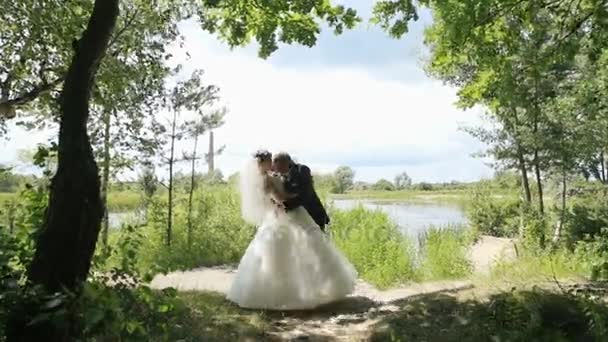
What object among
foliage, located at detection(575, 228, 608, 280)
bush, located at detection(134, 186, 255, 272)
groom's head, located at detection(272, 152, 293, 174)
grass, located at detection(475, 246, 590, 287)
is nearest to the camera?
grass, located at detection(475, 246, 590, 287)

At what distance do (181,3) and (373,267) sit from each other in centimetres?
582

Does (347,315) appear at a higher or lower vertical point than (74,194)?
lower

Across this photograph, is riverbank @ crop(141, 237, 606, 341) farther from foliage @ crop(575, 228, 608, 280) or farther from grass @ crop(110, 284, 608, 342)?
foliage @ crop(575, 228, 608, 280)

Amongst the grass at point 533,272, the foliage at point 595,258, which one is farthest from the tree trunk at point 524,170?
the grass at point 533,272

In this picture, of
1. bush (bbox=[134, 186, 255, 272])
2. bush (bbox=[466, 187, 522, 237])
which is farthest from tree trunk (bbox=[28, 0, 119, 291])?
bush (bbox=[466, 187, 522, 237])

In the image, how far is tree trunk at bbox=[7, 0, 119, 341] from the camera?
2.61 meters

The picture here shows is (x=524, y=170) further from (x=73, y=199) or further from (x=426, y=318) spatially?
(x=73, y=199)

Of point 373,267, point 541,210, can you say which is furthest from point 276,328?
point 541,210

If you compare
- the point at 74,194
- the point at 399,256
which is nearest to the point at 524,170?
the point at 399,256

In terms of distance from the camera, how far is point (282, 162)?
267 inches

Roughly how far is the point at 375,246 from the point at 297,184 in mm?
4030

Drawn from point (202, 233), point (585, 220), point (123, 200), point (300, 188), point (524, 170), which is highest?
point (524, 170)

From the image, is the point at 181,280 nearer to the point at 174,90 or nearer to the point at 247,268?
the point at 247,268

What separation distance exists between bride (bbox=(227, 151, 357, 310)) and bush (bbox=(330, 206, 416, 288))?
1.99m
